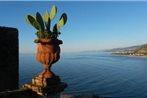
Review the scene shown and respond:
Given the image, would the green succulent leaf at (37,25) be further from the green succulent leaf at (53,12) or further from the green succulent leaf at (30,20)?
the green succulent leaf at (53,12)

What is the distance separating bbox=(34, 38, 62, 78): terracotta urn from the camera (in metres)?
5.51

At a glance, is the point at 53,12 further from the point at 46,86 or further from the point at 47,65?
the point at 46,86

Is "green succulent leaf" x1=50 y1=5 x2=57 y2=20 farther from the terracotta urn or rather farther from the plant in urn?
the terracotta urn

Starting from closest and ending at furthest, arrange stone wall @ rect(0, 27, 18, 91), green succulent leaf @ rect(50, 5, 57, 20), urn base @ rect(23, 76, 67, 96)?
urn base @ rect(23, 76, 67, 96) < green succulent leaf @ rect(50, 5, 57, 20) < stone wall @ rect(0, 27, 18, 91)

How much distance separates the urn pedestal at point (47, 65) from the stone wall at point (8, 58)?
2744 mm

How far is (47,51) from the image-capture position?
552 cm

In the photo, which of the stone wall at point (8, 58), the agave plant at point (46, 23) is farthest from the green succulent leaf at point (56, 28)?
the stone wall at point (8, 58)

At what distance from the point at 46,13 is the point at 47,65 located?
3.99 ft

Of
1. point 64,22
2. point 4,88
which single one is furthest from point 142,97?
point 64,22

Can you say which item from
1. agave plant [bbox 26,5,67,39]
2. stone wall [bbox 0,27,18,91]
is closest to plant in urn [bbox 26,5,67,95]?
agave plant [bbox 26,5,67,39]

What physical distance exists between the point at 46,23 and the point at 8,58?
9.95 feet

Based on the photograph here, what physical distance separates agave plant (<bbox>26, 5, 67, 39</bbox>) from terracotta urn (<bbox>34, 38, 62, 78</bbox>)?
17 cm

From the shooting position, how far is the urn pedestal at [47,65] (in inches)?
214

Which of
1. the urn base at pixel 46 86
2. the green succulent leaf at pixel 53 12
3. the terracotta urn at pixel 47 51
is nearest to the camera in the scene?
the urn base at pixel 46 86
